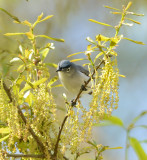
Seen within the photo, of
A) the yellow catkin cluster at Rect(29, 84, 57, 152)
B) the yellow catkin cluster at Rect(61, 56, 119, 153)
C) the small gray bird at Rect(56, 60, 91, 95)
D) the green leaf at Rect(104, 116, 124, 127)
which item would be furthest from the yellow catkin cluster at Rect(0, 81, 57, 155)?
the small gray bird at Rect(56, 60, 91, 95)

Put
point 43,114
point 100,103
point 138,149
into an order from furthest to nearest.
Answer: point 138,149, point 43,114, point 100,103

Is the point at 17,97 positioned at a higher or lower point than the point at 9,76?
lower

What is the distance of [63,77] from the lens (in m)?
2.40

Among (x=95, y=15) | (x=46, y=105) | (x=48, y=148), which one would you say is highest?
(x=95, y=15)

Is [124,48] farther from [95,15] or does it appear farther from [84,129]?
[84,129]

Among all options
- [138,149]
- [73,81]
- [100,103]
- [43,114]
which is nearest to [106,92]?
[100,103]

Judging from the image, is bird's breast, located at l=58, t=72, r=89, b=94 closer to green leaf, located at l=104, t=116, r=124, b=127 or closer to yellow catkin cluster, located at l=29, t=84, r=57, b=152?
green leaf, located at l=104, t=116, r=124, b=127

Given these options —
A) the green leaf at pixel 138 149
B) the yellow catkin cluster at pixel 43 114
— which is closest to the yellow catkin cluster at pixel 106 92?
the yellow catkin cluster at pixel 43 114

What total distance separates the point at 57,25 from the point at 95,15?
0.70 meters

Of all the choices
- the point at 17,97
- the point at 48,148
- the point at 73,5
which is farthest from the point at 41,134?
the point at 73,5

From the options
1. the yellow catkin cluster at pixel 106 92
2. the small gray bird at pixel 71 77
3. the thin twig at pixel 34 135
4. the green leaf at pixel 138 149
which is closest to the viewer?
the yellow catkin cluster at pixel 106 92

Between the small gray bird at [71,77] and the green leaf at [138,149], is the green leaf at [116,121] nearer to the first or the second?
the green leaf at [138,149]

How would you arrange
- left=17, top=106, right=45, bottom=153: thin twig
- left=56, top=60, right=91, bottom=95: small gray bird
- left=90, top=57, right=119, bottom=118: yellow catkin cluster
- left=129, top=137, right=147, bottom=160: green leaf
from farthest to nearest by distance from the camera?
left=56, top=60, right=91, bottom=95: small gray bird
left=129, top=137, right=147, bottom=160: green leaf
left=17, top=106, right=45, bottom=153: thin twig
left=90, top=57, right=119, bottom=118: yellow catkin cluster

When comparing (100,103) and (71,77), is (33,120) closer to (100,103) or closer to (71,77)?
(100,103)
